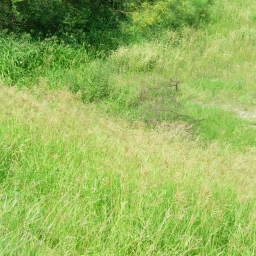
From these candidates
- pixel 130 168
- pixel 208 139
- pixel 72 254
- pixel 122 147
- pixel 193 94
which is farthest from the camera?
pixel 193 94

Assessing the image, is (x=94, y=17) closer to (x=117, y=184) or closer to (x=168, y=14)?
(x=168, y=14)

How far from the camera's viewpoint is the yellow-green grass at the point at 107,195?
7.75 ft

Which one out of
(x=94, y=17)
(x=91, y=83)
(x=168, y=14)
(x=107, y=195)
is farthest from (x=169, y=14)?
(x=107, y=195)

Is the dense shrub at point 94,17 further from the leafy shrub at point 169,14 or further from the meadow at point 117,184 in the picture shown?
the meadow at point 117,184

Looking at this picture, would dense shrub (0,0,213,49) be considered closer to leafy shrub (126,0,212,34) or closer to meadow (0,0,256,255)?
leafy shrub (126,0,212,34)

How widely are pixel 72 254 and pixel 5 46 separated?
22.5 ft

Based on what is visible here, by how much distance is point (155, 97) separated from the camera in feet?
26.8

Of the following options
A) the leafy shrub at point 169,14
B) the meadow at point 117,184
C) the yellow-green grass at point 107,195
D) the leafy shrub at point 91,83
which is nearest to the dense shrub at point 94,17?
the leafy shrub at point 169,14

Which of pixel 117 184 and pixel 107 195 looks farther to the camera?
pixel 117 184

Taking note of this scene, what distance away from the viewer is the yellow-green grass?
2.36 m

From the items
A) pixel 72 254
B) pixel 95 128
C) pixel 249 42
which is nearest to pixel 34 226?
pixel 72 254

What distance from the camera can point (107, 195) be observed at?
113 inches

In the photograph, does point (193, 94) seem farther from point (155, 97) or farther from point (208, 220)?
point (208, 220)

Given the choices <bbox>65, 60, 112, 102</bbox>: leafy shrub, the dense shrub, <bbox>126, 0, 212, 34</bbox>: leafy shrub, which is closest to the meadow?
<bbox>65, 60, 112, 102</bbox>: leafy shrub
